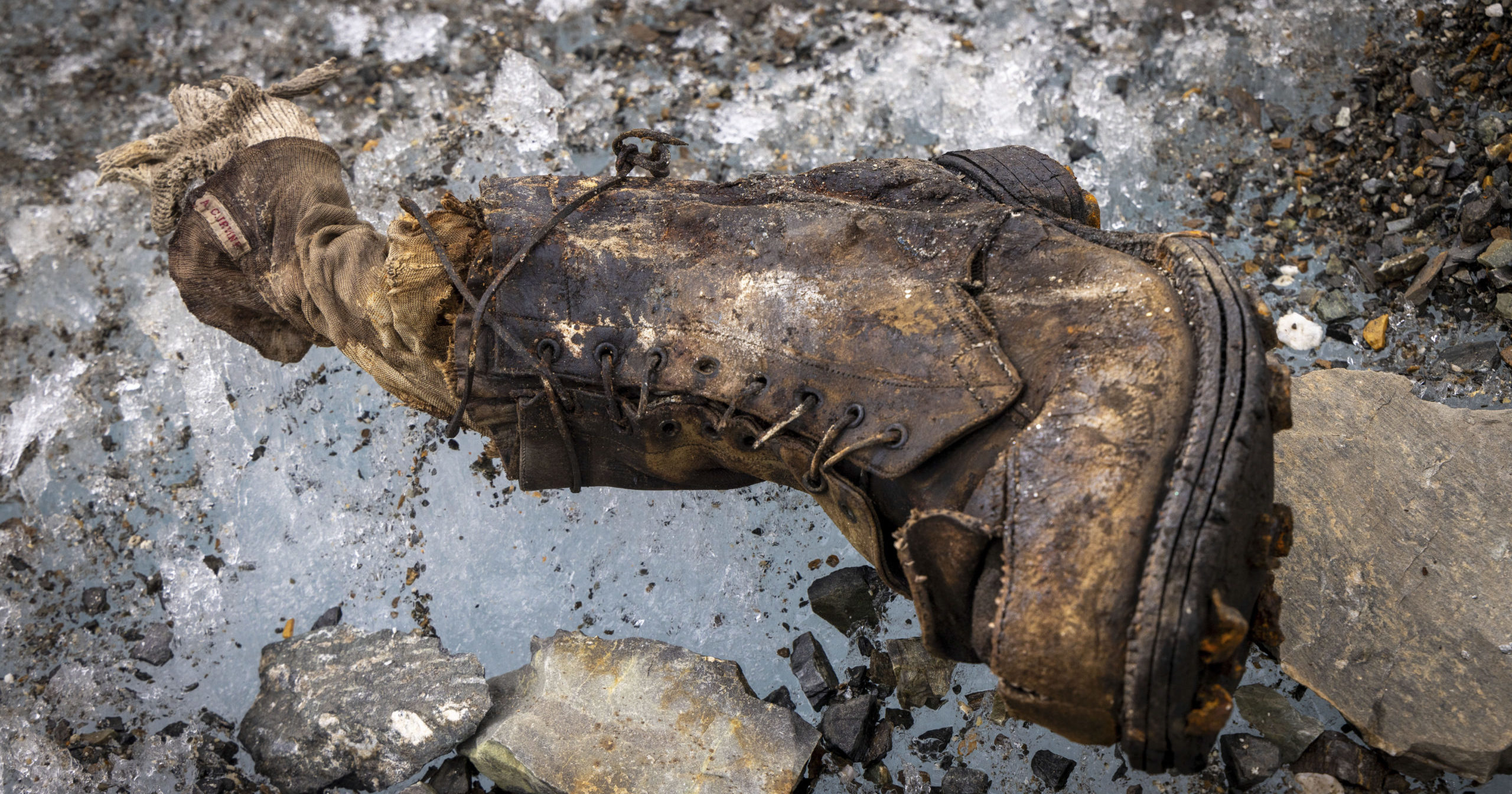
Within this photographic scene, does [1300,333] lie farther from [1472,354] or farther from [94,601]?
[94,601]

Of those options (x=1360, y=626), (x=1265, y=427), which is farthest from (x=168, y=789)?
(x=1360, y=626)

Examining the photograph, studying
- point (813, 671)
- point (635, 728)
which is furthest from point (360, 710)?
point (813, 671)

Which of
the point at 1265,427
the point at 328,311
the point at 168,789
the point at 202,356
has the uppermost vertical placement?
the point at 1265,427

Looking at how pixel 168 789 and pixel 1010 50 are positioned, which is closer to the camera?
pixel 168 789

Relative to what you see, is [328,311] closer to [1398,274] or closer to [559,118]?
[559,118]

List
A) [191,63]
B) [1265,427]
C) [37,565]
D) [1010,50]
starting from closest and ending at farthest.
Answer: [1265,427] < [37,565] < [1010,50] < [191,63]

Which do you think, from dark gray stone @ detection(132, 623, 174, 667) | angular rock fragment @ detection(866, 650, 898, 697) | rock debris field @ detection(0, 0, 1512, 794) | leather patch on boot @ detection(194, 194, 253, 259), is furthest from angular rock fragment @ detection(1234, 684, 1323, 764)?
dark gray stone @ detection(132, 623, 174, 667)
